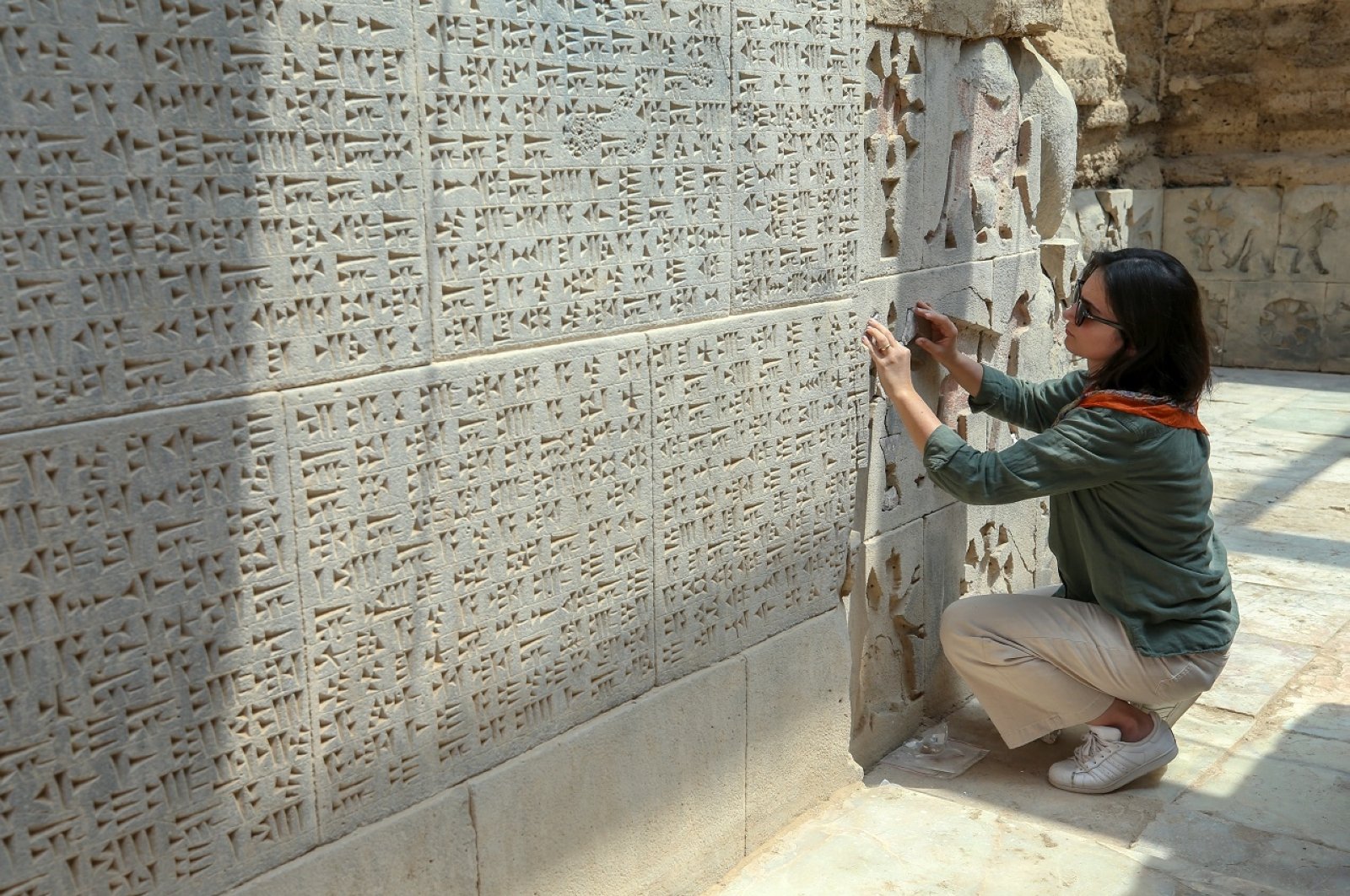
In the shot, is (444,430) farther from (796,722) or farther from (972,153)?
(972,153)

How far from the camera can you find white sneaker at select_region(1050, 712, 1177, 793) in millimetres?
3303

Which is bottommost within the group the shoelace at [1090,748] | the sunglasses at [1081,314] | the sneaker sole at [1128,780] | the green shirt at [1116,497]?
the sneaker sole at [1128,780]

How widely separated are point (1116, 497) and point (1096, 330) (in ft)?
1.32

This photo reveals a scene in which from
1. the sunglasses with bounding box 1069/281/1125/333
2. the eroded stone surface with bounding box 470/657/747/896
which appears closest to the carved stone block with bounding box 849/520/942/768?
the eroded stone surface with bounding box 470/657/747/896

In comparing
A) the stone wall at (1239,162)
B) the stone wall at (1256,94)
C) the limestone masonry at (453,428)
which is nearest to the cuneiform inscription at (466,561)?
the limestone masonry at (453,428)

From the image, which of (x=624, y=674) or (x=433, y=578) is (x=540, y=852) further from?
(x=433, y=578)

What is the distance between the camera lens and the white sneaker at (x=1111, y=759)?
330 centimetres

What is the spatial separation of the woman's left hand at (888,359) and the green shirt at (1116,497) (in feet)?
0.52

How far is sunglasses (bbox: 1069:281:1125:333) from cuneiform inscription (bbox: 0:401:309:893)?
202 centimetres

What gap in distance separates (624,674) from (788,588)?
1.90 ft

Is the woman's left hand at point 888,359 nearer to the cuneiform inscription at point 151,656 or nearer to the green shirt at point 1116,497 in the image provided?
the green shirt at point 1116,497

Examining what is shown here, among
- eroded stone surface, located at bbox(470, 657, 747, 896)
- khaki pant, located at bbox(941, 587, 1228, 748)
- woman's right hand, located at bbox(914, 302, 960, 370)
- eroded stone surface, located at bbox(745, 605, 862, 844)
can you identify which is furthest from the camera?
woman's right hand, located at bbox(914, 302, 960, 370)

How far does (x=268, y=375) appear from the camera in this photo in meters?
1.88

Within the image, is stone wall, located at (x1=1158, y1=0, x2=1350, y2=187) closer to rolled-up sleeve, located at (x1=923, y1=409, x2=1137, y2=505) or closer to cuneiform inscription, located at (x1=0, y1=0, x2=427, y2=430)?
rolled-up sleeve, located at (x1=923, y1=409, x2=1137, y2=505)
